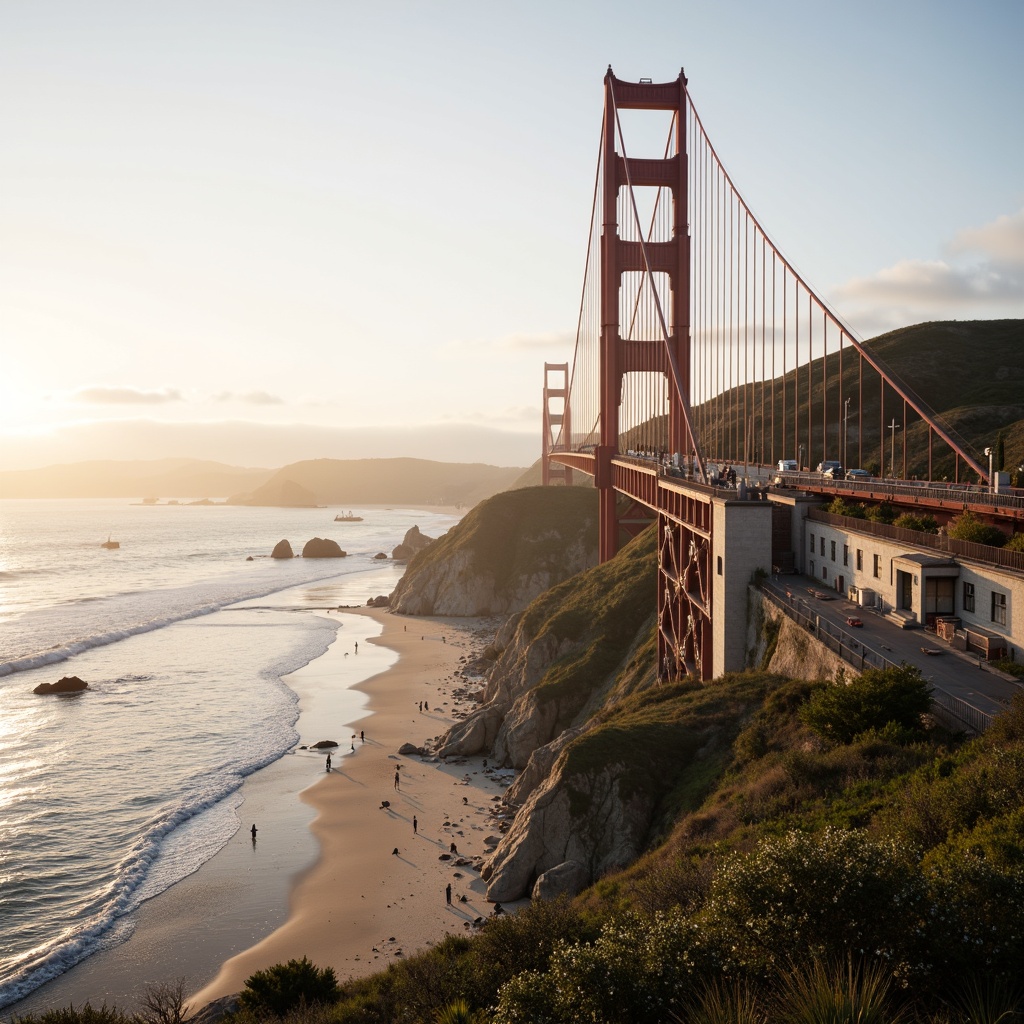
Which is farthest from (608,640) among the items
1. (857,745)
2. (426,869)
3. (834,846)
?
(834,846)

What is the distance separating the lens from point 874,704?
1891cm

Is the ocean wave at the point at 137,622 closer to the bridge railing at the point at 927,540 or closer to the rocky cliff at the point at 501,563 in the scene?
the rocky cliff at the point at 501,563

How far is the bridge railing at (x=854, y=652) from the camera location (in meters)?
17.7

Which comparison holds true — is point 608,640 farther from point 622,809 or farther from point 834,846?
point 834,846

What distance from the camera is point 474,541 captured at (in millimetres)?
90625

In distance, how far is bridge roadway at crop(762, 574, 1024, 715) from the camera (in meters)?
19.3

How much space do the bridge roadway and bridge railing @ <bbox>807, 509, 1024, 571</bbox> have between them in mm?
2659

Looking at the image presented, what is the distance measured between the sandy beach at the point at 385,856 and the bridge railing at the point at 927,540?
1831 centimetres

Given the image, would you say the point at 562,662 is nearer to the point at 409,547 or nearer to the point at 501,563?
the point at 501,563

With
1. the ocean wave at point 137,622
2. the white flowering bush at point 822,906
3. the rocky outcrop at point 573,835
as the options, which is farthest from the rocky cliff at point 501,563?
the white flowering bush at point 822,906

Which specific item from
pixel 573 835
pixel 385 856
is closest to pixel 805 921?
pixel 573 835

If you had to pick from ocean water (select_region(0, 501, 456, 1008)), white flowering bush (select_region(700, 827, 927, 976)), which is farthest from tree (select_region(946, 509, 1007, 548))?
ocean water (select_region(0, 501, 456, 1008))

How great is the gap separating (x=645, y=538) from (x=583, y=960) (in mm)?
48928

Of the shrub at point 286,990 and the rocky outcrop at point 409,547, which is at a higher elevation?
the shrub at point 286,990
